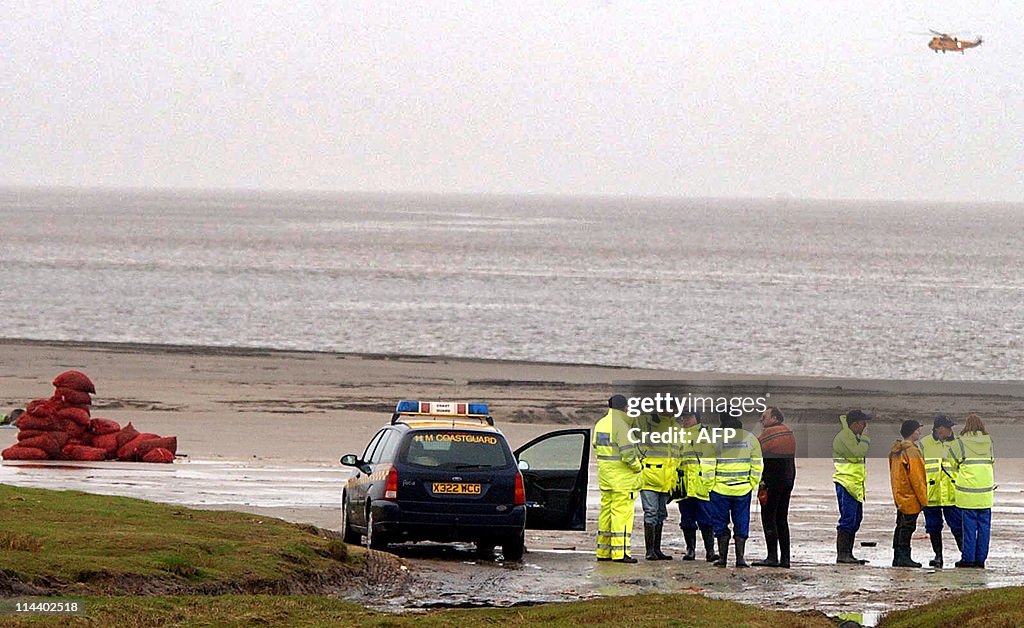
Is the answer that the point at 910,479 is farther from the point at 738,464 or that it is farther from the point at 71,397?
the point at 71,397

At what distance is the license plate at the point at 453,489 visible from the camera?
1734 cm

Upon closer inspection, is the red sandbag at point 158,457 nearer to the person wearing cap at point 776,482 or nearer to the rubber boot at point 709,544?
the rubber boot at point 709,544

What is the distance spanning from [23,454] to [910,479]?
15629 millimetres

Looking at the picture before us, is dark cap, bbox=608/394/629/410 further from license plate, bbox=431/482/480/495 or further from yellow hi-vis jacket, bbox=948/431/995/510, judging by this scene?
yellow hi-vis jacket, bbox=948/431/995/510

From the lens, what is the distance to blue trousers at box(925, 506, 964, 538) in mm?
18281

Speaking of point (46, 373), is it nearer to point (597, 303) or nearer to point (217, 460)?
point (217, 460)

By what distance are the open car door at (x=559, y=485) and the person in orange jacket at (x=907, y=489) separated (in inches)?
145

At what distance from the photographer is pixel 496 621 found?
1255 centimetres

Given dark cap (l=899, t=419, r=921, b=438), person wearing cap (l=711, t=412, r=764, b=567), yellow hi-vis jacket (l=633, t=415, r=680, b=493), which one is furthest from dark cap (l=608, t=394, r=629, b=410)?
dark cap (l=899, t=419, r=921, b=438)

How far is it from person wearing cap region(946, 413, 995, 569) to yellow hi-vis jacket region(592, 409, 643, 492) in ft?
12.3

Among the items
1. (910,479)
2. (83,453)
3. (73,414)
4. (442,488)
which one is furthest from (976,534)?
(73,414)

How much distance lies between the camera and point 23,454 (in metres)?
26.5

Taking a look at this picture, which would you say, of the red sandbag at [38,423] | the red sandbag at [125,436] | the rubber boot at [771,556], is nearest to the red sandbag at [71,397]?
the red sandbag at [38,423]

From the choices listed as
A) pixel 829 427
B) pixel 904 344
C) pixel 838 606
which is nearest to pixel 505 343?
pixel 904 344
